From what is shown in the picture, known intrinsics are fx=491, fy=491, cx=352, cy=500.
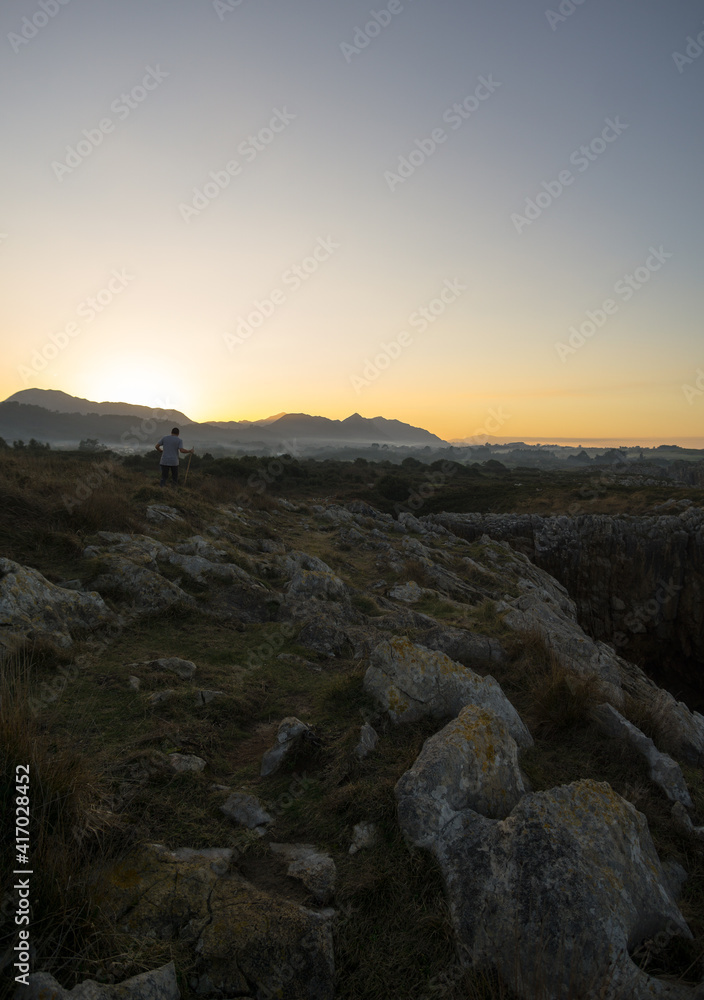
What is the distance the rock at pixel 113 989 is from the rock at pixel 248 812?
1.34 meters

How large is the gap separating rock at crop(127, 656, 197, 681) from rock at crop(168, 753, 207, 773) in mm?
1678

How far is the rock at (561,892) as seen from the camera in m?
2.52

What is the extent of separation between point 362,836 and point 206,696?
258 cm

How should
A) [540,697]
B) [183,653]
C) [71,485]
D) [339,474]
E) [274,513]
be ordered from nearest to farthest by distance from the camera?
1. [540,697]
2. [183,653]
3. [71,485]
4. [274,513]
5. [339,474]

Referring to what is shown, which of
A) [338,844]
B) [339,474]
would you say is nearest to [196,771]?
[338,844]

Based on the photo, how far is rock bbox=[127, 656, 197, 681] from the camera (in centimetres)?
588

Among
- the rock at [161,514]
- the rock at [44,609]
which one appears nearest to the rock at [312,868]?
the rock at [44,609]

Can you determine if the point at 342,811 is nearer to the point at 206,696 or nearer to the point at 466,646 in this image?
the point at 206,696

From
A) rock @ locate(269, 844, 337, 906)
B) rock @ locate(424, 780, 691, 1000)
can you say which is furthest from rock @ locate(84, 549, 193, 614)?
rock @ locate(424, 780, 691, 1000)

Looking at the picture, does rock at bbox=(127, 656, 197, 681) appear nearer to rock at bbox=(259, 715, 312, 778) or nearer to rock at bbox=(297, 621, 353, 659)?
rock at bbox=(259, 715, 312, 778)

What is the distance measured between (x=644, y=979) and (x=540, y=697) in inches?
112

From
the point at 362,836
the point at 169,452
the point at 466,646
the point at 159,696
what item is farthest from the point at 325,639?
the point at 169,452

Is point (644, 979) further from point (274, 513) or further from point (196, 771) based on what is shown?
point (274, 513)

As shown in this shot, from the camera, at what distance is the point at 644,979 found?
249 centimetres
